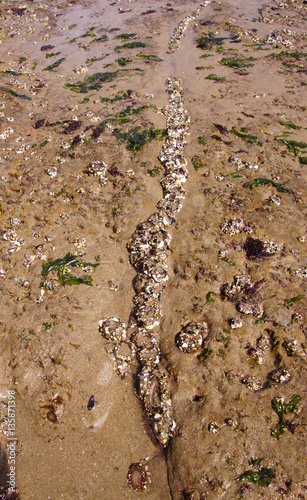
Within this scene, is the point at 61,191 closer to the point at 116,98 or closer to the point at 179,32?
the point at 116,98

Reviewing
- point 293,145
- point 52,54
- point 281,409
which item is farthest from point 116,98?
point 281,409

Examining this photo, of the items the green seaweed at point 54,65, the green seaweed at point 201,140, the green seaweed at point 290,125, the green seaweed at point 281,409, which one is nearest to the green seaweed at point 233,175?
the green seaweed at point 201,140

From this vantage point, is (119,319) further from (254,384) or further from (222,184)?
A: (222,184)

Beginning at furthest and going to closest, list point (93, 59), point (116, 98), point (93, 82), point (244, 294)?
point (93, 59) → point (93, 82) → point (116, 98) → point (244, 294)

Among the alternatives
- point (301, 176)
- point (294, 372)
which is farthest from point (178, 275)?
point (301, 176)

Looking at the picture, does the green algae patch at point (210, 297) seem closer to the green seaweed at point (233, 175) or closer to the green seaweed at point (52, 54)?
the green seaweed at point (233, 175)
